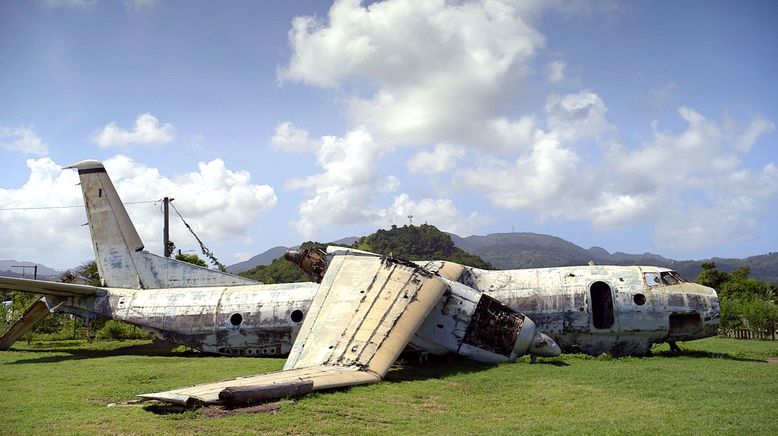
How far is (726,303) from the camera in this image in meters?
39.9

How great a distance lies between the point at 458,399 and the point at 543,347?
22.3 ft

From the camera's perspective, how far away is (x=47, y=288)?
24.8 metres

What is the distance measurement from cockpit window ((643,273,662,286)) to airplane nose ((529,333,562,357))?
514 cm

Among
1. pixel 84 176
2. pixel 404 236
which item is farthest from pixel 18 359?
pixel 404 236

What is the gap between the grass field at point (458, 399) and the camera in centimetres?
1054

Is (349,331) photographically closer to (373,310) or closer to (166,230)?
(373,310)

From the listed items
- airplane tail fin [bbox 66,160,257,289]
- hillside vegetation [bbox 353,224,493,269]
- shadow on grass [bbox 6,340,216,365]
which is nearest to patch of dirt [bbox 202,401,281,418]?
shadow on grass [bbox 6,340,216,365]

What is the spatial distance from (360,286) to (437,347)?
3654 millimetres

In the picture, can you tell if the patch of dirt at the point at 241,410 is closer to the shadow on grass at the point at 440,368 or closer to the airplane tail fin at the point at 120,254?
the shadow on grass at the point at 440,368

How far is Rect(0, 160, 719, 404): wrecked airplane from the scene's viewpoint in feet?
54.0

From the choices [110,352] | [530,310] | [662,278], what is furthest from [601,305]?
[110,352]

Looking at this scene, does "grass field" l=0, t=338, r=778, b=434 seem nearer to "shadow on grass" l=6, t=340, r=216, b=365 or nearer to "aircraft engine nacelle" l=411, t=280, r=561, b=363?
"aircraft engine nacelle" l=411, t=280, r=561, b=363

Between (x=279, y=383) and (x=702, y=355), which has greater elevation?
(x=279, y=383)

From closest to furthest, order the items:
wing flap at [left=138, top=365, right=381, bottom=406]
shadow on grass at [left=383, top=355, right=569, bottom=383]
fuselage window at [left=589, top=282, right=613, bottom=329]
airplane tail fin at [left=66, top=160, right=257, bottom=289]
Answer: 1. wing flap at [left=138, top=365, right=381, bottom=406]
2. shadow on grass at [left=383, top=355, right=569, bottom=383]
3. fuselage window at [left=589, top=282, right=613, bottom=329]
4. airplane tail fin at [left=66, top=160, right=257, bottom=289]
